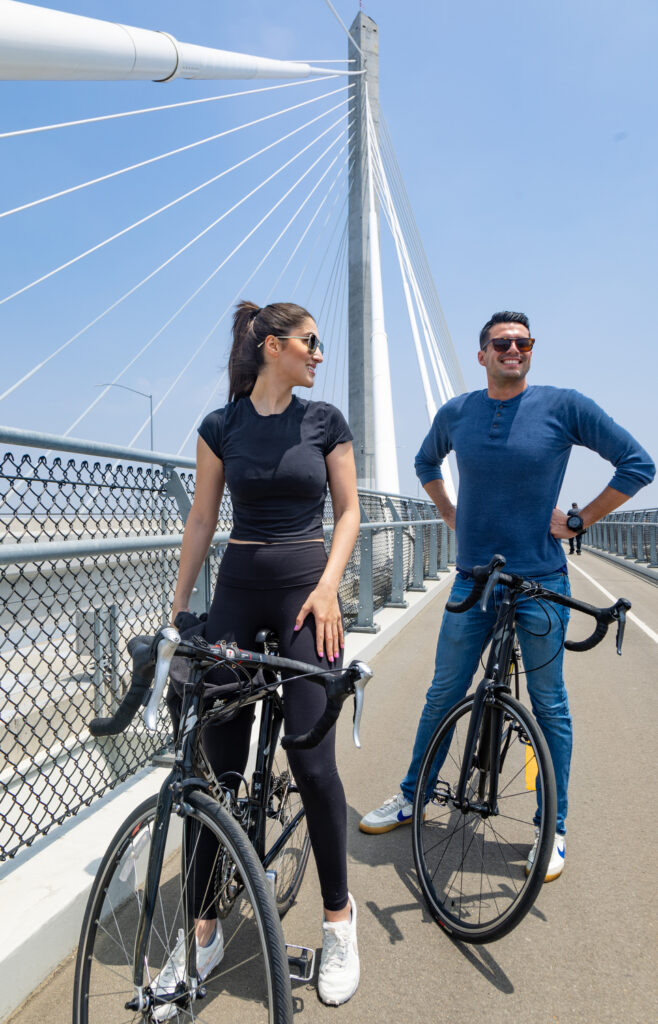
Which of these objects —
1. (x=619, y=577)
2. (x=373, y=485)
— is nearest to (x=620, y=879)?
(x=619, y=577)

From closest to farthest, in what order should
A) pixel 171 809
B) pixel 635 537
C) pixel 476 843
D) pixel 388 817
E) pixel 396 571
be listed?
pixel 171 809, pixel 476 843, pixel 388 817, pixel 396 571, pixel 635 537

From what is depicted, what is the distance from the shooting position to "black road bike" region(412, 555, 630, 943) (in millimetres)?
2289

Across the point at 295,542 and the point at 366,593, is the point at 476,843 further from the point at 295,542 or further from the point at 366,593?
the point at 366,593

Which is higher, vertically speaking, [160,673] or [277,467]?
[277,467]

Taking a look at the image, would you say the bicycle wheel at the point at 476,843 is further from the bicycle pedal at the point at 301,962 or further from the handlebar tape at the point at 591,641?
the bicycle pedal at the point at 301,962

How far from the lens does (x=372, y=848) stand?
3.00 meters

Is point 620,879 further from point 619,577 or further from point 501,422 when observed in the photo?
point 619,577

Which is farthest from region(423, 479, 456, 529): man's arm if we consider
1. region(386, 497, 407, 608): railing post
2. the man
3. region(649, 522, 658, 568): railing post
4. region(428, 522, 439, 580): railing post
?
region(649, 522, 658, 568): railing post

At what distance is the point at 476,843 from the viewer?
3.00m

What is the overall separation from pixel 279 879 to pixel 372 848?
731mm

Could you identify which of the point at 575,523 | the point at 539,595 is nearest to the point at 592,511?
the point at 575,523

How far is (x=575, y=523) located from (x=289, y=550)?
1.24 m

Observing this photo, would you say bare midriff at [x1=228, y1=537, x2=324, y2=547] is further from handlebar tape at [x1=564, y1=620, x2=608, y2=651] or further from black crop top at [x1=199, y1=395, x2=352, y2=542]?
handlebar tape at [x1=564, y1=620, x2=608, y2=651]

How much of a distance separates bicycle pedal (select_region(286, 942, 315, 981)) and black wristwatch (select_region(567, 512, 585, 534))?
1700 millimetres
